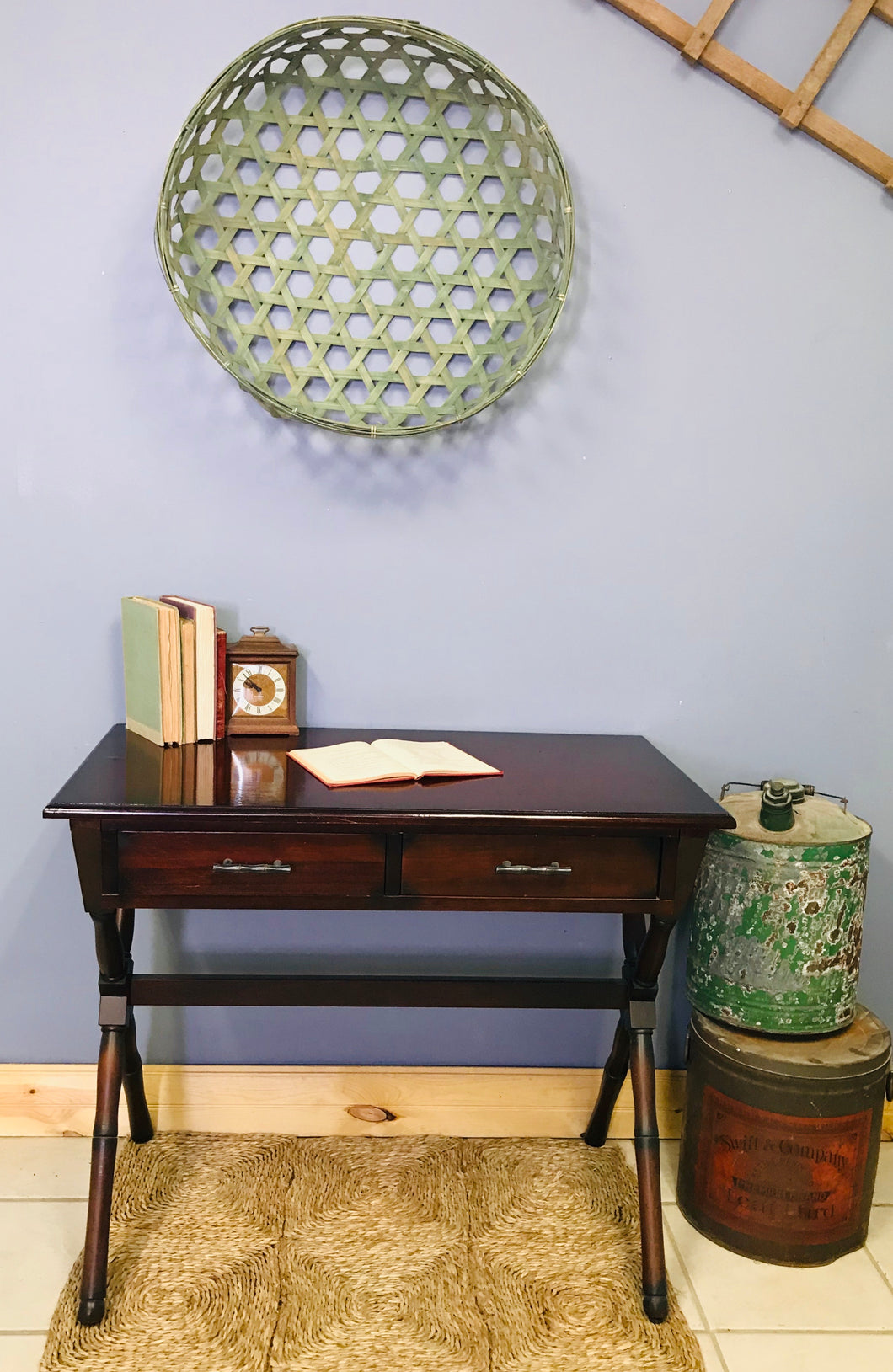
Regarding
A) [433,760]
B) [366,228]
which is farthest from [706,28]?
[433,760]

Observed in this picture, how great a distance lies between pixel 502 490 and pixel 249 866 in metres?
0.85

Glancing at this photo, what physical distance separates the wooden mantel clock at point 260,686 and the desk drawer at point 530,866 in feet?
1.38

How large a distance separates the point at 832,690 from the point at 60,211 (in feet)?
5.52

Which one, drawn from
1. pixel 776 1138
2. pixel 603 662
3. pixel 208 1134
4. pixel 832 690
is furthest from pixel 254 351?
pixel 776 1138

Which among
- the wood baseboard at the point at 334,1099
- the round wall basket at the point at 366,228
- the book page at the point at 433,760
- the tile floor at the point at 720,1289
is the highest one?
the round wall basket at the point at 366,228

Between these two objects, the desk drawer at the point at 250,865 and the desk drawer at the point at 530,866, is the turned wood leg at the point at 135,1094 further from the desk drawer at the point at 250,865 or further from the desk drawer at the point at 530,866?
the desk drawer at the point at 530,866

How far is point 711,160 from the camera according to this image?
1.96 metres

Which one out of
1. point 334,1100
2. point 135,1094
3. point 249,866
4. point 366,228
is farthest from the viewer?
point 334,1100

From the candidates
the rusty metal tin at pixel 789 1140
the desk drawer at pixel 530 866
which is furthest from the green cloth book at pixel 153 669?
the rusty metal tin at pixel 789 1140

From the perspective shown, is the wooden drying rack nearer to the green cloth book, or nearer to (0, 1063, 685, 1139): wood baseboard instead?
the green cloth book

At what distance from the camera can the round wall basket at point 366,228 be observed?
1.84 m

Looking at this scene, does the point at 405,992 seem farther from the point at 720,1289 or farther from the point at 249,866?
the point at 720,1289

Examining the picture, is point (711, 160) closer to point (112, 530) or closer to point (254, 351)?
point (254, 351)

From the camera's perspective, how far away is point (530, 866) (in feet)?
5.51
